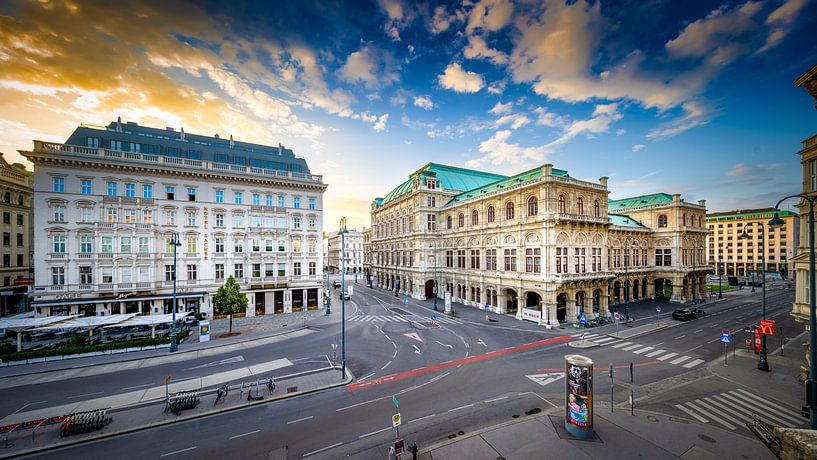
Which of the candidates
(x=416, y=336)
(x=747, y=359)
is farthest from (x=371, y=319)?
(x=747, y=359)

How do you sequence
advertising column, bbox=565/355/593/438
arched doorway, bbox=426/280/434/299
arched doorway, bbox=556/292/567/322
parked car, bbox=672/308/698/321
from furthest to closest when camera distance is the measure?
1. arched doorway, bbox=426/280/434/299
2. arched doorway, bbox=556/292/567/322
3. parked car, bbox=672/308/698/321
4. advertising column, bbox=565/355/593/438

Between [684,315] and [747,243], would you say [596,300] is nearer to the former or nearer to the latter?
[684,315]

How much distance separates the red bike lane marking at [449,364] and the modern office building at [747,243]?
105 metres

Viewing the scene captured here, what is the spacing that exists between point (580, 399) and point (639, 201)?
190ft

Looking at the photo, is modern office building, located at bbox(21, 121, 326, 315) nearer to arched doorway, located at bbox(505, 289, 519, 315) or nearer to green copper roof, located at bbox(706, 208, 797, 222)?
arched doorway, located at bbox(505, 289, 519, 315)

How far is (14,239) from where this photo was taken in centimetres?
4122

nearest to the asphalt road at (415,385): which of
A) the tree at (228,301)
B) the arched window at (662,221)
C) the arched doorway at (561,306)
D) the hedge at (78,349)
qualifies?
the arched doorway at (561,306)

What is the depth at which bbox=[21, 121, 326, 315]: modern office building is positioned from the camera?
32594 millimetres

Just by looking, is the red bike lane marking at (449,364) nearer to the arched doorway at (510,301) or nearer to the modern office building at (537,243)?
the modern office building at (537,243)

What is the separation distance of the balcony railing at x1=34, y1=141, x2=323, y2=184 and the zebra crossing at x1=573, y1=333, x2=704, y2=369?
40088 millimetres

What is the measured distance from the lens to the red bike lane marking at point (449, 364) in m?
19.3

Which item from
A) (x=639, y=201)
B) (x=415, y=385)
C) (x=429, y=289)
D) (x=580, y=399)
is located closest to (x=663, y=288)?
(x=639, y=201)

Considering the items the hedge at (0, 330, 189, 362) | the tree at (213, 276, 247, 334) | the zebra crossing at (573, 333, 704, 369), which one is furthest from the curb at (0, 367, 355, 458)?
the zebra crossing at (573, 333, 704, 369)

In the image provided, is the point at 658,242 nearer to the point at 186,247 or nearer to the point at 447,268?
the point at 447,268
